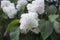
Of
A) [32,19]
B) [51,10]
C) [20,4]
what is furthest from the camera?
[20,4]

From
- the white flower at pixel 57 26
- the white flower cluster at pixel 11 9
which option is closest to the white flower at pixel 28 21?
the white flower at pixel 57 26

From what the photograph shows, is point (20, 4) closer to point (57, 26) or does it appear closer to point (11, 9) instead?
point (11, 9)

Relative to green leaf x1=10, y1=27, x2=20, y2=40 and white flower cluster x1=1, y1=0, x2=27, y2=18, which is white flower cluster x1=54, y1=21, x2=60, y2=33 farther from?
white flower cluster x1=1, y1=0, x2=27, y2=18

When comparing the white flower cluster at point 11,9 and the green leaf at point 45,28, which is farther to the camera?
the white flower cluster at point 11,9

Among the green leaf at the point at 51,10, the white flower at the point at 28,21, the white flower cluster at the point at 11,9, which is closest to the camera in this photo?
the white flower at the point at 28,21

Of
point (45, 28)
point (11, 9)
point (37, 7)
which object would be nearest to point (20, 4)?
point (11, 9)

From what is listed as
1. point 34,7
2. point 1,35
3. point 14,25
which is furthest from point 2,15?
point 34,7

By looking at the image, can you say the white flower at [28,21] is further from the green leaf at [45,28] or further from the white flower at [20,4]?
the white flower at [20,4]

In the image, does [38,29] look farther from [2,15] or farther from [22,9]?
[2,15]
